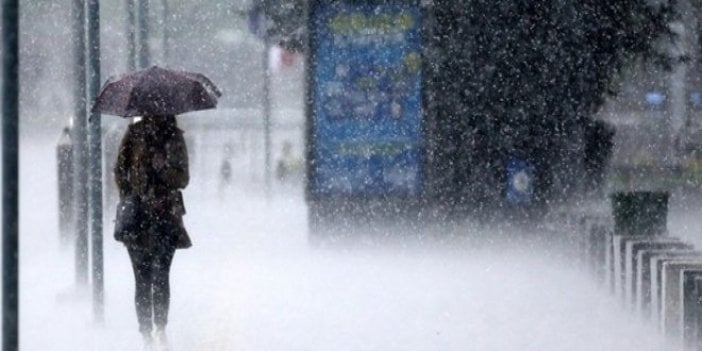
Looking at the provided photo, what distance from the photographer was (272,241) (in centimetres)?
1606

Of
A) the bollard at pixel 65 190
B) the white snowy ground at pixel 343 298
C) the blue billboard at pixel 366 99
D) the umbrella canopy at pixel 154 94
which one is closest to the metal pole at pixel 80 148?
the white snowy ground at pixel 343 298

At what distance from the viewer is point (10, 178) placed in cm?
400

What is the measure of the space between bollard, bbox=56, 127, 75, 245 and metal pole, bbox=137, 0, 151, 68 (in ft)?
3.95

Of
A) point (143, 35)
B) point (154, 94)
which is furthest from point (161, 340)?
point (143, 35)

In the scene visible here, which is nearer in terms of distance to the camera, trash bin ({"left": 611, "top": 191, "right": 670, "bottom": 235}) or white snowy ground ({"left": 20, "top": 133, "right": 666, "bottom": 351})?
white snowy ground ({"left": 20, "top": 133, "right": 666, "bottom": 351})

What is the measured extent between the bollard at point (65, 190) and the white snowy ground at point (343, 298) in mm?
261

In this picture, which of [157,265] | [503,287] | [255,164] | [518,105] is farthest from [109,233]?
[255,164]

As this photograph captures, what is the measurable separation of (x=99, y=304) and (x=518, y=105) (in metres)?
6.58

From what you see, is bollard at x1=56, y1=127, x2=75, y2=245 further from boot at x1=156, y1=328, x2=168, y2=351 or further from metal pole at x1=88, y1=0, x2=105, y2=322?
boot at x1=156, y1=328, x2=168, y2=351

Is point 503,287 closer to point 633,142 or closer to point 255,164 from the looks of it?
point 633,142

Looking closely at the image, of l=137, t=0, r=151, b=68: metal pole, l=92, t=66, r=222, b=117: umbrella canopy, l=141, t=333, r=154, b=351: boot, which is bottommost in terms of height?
l=141, t=333, r=154, b=351: boot

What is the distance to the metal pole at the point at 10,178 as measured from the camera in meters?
3.98

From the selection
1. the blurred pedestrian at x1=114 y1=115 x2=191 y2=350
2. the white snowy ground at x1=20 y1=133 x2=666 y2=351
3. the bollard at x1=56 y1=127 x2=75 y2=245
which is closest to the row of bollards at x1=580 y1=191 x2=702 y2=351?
the white snowy ground at x1=20 y1=133 x2=666 y2=351

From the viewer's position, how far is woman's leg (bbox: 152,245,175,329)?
28.5ft
